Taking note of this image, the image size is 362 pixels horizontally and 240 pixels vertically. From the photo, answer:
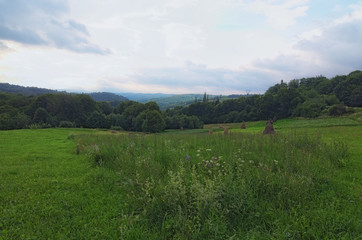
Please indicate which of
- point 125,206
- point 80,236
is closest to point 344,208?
point 125,206

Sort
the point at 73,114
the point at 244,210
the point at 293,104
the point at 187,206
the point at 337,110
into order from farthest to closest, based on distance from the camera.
Result: the point at 293,104, the point at 73,114, the point at 337,110, the point at 187,206, the point at 244,210

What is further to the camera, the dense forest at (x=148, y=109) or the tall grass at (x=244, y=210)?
the dense forest at (x=148, y=109)

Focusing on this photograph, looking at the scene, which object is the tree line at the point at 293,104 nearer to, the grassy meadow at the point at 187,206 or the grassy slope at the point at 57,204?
the grassy meadow at the point at 187,206

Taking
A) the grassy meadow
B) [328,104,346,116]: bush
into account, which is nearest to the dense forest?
[328,104,346,116]: bush

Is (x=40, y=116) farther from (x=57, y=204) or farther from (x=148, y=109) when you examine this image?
(x=57, y=204)

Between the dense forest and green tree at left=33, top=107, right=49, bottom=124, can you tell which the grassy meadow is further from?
green tree at left=33, top=107, right=49, bottom=124

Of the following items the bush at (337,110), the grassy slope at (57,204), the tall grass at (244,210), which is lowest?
the grassy slope at (57,204)

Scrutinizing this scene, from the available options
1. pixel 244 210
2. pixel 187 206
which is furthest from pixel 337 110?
pixel 187 206

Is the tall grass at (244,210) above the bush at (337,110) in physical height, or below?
below

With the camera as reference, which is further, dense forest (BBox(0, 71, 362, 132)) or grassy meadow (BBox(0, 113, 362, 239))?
→ dense forest (BBox(0, 71, 362, 132))

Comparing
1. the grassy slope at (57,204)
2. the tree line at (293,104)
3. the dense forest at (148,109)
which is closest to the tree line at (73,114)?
the dense forest at (148,109)

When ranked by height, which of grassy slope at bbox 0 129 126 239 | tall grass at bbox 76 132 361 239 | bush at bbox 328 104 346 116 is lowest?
grassy slope at bbox 0 129 126 239

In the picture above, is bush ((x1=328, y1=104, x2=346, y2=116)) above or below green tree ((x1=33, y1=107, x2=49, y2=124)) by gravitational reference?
above

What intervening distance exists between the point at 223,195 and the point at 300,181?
72.3 inches
